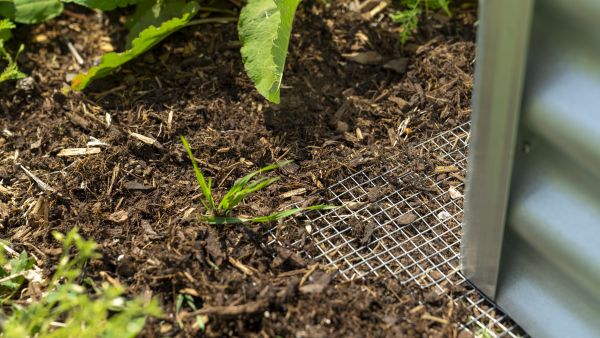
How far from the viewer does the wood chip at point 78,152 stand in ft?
8.84

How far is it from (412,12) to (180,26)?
34.4 inches

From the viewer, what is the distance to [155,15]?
3.15m

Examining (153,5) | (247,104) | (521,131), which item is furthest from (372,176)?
(153,5)

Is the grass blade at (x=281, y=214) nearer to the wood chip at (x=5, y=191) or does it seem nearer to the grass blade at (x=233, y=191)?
the grass blade at (x=233, y=191)

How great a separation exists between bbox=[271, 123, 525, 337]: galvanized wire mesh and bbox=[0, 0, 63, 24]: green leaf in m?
1.49

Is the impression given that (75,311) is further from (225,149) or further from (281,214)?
(225,149)

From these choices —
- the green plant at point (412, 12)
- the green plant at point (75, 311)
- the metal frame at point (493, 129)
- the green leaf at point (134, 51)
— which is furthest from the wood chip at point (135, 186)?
the green plant at point (412, 12)

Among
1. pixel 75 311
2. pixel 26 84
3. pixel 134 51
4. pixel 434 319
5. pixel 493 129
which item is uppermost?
pixel 493 129

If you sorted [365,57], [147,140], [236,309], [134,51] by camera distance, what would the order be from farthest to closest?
[365,57] → [134,51] → [147,140] → [236,309]

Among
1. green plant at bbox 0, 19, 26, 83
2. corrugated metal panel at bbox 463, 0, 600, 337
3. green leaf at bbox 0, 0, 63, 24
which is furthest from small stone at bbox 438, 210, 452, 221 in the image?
green leaf at bbox 0, 0, 63, 24

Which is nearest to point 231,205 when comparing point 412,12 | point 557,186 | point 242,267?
point 242,267

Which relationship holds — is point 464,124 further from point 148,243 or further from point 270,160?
point 148,243

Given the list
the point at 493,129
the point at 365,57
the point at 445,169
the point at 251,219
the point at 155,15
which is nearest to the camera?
the point at 493,129

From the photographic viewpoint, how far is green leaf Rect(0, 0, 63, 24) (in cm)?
318
